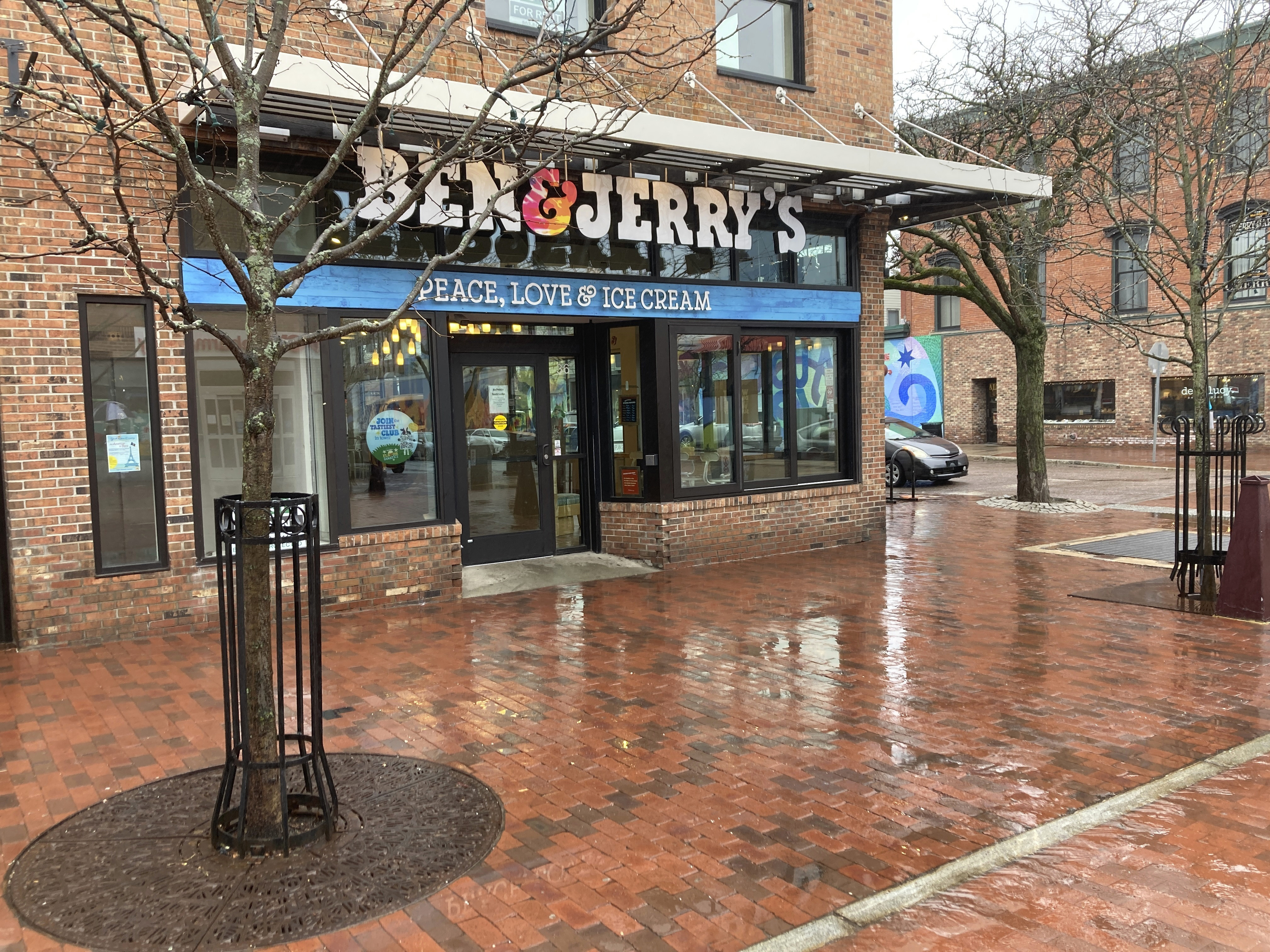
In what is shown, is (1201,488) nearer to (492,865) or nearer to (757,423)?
(757,423)

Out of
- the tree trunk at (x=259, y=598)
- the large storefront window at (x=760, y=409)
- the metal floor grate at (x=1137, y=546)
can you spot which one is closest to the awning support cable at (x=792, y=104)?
the large storefront window at (x=760, y=409)

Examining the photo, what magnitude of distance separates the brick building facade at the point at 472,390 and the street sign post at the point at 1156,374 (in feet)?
53.8

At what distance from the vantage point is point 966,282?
620 inches

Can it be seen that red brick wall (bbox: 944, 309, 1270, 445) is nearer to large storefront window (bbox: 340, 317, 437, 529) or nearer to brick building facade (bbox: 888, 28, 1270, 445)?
brick building facade (bbox: 888, 28, 1270, 445)

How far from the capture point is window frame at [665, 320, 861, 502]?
1010 cm

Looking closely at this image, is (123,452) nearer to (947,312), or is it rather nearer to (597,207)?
(597,207)

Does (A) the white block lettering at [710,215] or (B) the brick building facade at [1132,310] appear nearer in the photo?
(B) the brick building facade at [1132,310]

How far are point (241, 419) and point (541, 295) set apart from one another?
9.47 feet

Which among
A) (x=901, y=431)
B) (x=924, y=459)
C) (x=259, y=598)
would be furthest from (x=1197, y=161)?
(x=901, y=431)

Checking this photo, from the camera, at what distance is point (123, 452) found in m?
Answer: 7.25

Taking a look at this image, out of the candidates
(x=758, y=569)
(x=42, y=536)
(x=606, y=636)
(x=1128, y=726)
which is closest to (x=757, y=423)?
(x=758, y=569)

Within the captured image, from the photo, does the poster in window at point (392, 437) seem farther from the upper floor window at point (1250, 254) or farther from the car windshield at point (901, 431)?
the car windshield at point (901, 431)

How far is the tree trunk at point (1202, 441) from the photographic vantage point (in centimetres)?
817

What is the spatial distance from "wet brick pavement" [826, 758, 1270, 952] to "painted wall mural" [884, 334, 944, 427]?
3228 centimetres
